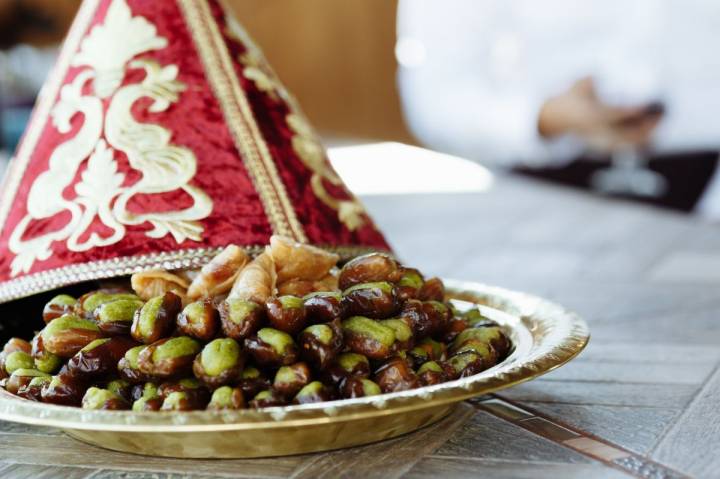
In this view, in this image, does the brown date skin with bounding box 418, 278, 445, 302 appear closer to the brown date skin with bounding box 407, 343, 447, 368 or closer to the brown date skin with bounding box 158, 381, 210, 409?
the brown date skin with bounding box 407, 343, 447, 368

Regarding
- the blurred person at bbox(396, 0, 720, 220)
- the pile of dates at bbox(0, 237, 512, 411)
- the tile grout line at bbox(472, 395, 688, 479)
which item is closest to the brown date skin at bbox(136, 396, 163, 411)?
the pile of dates at bbox(0, 237, 512, 411)

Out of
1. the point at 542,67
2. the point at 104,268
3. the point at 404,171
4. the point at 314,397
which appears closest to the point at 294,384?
the point at 314,397

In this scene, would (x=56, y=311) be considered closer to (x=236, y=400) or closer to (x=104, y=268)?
(x=104, y=268)

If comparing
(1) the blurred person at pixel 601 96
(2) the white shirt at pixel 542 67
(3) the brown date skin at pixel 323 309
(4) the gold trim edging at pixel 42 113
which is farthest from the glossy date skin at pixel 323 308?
(2) the white shirt at pixel 542 67

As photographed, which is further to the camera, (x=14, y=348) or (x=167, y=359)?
(x=14, y=348)

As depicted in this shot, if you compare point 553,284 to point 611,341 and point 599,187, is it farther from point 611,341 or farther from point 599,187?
point 599,187

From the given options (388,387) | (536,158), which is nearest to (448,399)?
(388,387)
